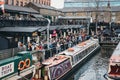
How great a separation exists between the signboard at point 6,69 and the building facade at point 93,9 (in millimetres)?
75226

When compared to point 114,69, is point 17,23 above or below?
above

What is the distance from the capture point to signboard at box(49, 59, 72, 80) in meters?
26.5

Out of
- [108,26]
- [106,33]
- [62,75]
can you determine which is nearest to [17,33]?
[62,75]

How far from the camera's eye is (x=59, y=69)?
28.4 m

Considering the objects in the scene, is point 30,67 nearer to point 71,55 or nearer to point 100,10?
point 71,55

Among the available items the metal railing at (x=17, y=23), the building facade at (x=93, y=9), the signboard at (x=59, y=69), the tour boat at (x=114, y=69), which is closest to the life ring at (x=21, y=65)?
the signboard at (x=59, y=69)

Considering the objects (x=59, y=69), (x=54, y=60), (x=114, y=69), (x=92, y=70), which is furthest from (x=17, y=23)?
(x=114, y=69)

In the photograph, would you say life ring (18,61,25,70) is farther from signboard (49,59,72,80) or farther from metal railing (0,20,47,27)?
metal railing (0,20,47,27)

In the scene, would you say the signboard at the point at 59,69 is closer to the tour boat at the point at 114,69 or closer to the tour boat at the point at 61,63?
the tour boat at the point at 61,63

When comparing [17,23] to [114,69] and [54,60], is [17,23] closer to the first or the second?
[54,60]

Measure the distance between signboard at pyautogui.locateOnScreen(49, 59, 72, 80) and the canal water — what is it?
1590mm

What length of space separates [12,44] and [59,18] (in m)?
50.4

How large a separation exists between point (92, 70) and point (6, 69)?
16.9 metres

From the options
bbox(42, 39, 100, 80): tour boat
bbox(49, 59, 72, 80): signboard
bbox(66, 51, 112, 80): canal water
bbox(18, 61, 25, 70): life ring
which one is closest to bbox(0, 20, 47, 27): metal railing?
bbox(42, 39, 100, 80): tour boat
